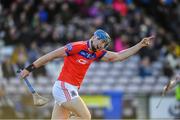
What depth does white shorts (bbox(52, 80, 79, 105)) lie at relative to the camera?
31.7 ft

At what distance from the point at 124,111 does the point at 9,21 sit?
4.59 m

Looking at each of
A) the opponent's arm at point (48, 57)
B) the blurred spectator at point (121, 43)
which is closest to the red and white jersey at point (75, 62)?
the opponent's arm at point (48, 57)

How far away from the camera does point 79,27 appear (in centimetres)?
1941

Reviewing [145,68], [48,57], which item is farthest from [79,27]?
[48,57]

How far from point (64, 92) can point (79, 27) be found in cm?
982

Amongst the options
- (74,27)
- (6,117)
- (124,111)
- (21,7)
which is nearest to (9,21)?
(21,7)

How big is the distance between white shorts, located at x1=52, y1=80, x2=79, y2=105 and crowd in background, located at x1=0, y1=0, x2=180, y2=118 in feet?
27.9

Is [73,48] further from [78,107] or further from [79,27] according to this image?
[79,27]

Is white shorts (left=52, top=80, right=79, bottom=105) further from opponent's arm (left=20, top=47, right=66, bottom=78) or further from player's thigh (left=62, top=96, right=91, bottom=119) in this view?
opponent's arm (left=20, top=47, right=66, bottom=78)

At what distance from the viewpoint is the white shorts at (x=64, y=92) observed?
380 inches

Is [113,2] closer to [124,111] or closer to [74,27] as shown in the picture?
[74,27]

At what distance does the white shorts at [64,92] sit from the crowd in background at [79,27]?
27.9 ft

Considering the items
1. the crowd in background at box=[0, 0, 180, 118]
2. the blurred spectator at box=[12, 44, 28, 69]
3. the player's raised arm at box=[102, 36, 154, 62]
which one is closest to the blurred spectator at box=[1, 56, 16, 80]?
the crowd in background at box=[0, 0, 180, 118]

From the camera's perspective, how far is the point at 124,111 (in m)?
17.6
